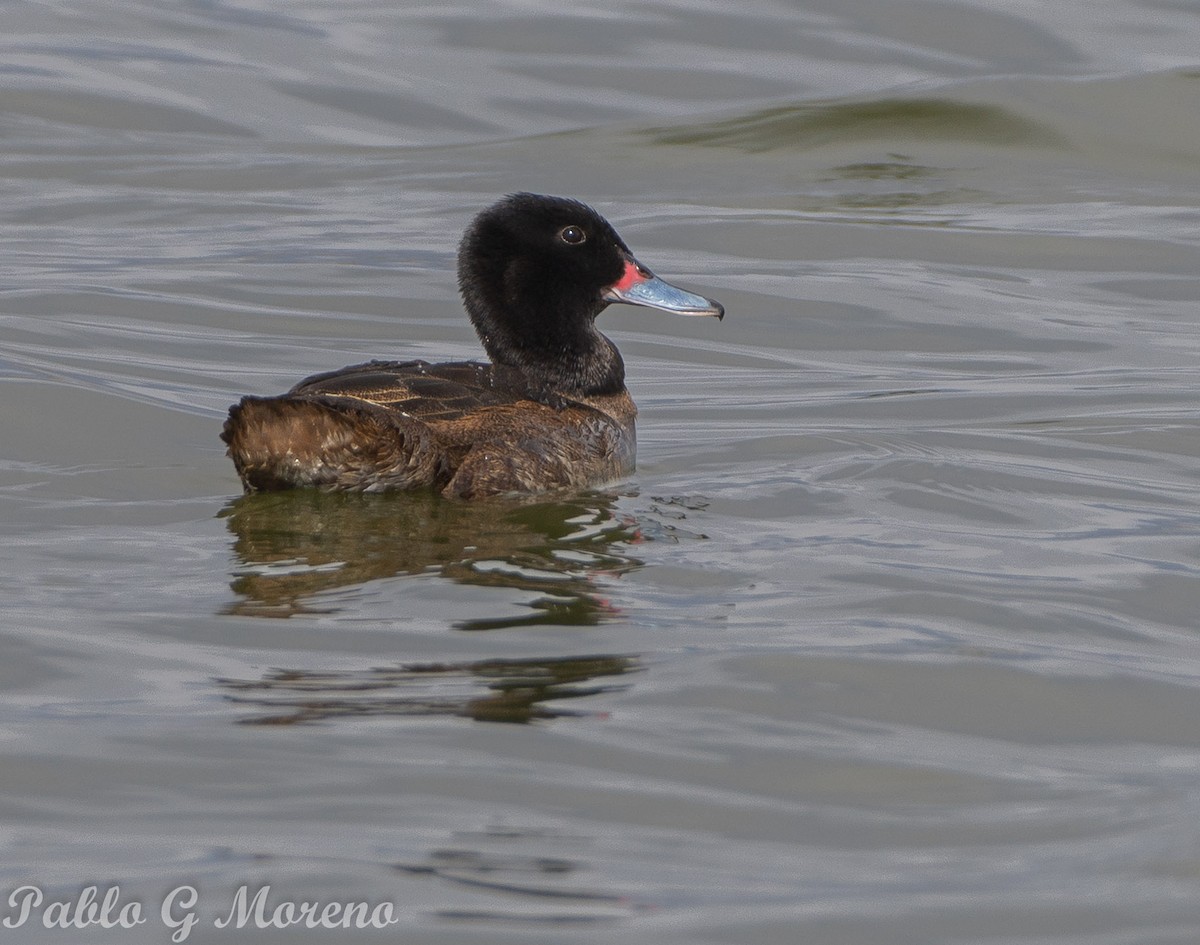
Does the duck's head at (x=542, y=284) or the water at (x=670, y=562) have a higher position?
the duck's head at (x=542, y=284)

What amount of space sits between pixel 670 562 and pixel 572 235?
239cm

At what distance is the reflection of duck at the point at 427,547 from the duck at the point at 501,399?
11cm

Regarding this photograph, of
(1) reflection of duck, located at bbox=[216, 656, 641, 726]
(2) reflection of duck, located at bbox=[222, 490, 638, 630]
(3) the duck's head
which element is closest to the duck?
(3) the duck's head

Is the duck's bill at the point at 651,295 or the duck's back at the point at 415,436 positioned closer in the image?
the duck's back at the point at 415,436

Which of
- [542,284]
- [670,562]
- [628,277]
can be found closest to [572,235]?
[542,284]

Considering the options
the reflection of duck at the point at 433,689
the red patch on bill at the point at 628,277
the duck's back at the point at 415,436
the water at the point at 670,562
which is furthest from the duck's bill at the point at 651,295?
the reflection of duck at the point at 433,689

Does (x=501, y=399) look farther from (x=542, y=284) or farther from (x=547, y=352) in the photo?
(x=542, y=284)

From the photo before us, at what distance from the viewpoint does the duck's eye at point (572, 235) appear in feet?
29.6

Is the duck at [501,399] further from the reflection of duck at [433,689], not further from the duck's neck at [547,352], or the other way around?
the reflection of duck at [433,689]

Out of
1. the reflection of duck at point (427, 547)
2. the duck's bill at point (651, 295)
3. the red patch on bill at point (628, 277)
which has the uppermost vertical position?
A: the red patch on bill at point (628, 277)

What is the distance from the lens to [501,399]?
838 centimetres

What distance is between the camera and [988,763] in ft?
17.5

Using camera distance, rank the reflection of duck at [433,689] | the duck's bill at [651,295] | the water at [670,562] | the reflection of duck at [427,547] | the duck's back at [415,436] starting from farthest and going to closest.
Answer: the duck's bill at [651,295] < the duck's back at [415,436] < the reflection of duck at [427,547] < the reflection of duck at [433,689] < the water at [670,562]

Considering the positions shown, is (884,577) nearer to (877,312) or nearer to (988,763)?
(988,763)
